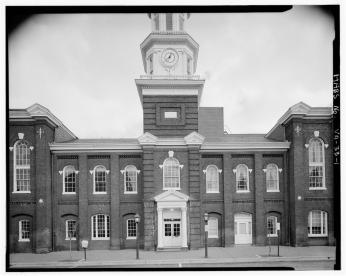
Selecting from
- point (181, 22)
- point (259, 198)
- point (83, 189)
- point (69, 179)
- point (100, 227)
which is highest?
point (181, 22)

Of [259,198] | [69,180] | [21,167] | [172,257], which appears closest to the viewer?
[172,257]

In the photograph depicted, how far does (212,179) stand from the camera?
22859mm

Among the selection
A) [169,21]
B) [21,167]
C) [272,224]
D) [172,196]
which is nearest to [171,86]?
[169,21]

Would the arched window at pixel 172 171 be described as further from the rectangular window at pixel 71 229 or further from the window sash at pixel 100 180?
the rectangular window at pixel 71 229

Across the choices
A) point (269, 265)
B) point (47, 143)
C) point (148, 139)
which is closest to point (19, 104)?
point (47, 143)

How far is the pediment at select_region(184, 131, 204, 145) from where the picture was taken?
22.3 m

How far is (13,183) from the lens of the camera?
21.2 m

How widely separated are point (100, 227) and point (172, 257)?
4.02m

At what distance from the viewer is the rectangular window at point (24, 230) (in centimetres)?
2117

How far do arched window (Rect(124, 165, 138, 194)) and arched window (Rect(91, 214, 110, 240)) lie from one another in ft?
5.52

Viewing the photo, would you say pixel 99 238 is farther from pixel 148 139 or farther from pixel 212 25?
pixel 212 25

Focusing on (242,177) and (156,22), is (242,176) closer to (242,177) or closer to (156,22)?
(242,177)

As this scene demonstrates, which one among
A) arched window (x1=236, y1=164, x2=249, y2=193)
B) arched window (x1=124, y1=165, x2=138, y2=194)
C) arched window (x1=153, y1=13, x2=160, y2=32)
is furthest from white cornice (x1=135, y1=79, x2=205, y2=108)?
arched window (x1=236, y1=164, x2=249, y2=193)

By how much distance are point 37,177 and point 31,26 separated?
6659 mm
